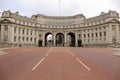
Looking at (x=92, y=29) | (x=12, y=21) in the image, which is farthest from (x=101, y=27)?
(x=12, y=21)

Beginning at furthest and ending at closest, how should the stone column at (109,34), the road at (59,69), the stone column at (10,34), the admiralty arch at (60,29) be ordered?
the stone column at (109,34)
the admiralty arch at (60,29)
the stone column at (10,34)
the road at (59,69)

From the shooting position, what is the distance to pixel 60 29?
96.5m

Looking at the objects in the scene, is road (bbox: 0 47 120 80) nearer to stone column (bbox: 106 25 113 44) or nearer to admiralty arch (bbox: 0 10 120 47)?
admiralty arch (bbox: 0 10 120 47)

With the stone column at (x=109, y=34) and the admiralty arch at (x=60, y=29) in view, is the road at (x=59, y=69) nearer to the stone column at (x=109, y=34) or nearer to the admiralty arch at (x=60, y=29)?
the admiralty arch at (x=60, y=29)

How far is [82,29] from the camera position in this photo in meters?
89.8

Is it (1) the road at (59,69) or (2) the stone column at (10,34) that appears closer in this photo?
(1) the road at (59,69)

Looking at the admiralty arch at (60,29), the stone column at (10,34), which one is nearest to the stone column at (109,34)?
the admiralty arch at (60,29)

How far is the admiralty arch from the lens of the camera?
69562 millimetres

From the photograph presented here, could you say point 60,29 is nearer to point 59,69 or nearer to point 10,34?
point 10,34

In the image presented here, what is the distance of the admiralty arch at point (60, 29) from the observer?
228 feet

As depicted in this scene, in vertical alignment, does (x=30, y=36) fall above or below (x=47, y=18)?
below

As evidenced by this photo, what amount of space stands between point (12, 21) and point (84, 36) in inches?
1702

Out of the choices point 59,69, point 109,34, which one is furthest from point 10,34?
point 59,69

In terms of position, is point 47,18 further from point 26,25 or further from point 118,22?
point 118,22
